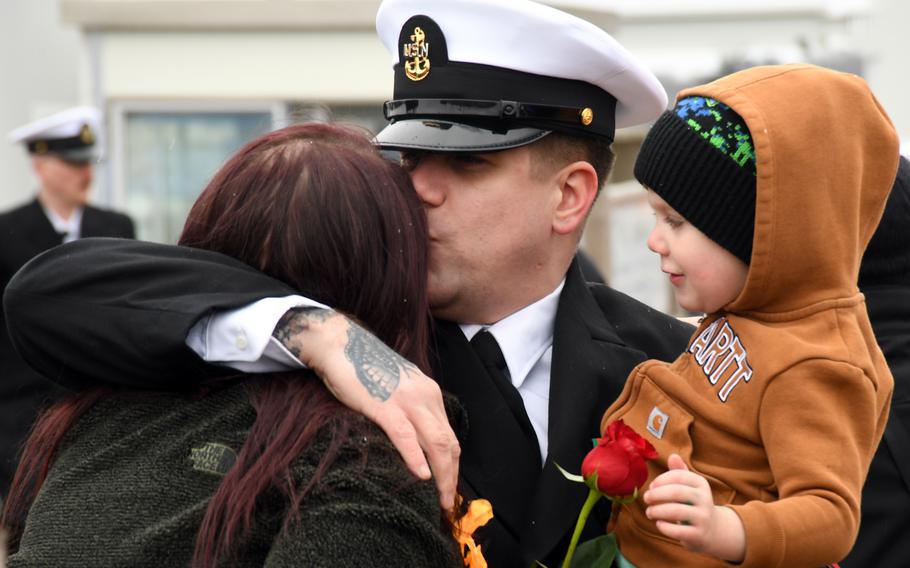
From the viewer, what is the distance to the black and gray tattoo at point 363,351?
1.86m

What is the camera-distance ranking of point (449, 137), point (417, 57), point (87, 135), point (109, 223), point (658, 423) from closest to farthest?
point (658, 423) < point (449, 137) < point (417, 57) < point (109, 223) < point (87, 135)

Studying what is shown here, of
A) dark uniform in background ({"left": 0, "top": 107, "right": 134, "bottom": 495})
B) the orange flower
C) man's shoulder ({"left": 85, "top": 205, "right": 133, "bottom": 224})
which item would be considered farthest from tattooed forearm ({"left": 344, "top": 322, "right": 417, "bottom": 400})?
man's shoulder ({"left": 85, "top": 205, "right": 133, "bottom": 224})

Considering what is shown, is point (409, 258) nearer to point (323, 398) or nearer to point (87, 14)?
point (323, 398)

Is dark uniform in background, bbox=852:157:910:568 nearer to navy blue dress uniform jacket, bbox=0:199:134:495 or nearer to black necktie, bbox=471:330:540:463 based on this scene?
black necktie, bbox=471:330:540:463

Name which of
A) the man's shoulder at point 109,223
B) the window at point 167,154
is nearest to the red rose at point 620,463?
the man's shoulder at point 109,223

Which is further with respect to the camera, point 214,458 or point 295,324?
point 295,324

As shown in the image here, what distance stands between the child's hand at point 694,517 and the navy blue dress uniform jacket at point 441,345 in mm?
433

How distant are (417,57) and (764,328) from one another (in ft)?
2.97

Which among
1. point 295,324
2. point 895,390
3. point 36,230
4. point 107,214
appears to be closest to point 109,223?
point 107,214

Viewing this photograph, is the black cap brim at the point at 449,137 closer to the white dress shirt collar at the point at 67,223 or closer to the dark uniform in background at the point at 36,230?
the dark uniform in background at the point at 36,230

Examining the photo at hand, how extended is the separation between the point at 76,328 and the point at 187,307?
19cm

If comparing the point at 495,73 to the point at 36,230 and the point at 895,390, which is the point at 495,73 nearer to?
the point at 895,390

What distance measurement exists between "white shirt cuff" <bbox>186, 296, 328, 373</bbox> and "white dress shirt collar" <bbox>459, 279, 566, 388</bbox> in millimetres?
658

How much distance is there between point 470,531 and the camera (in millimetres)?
1952
